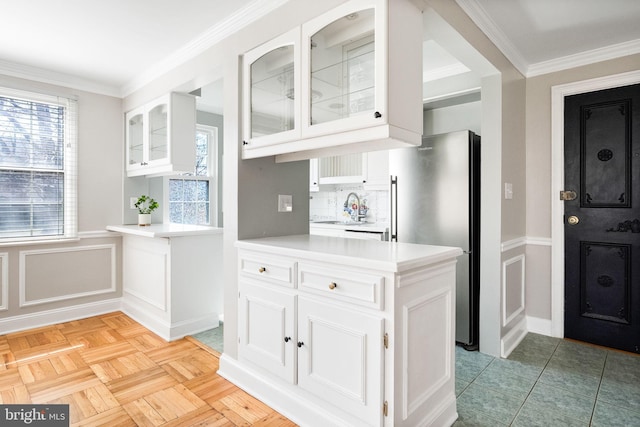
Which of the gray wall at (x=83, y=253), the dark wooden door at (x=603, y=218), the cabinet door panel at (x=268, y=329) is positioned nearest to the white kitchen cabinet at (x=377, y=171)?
the dark wooden door at (x=603, y=218)

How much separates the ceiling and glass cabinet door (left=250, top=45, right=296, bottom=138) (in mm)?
308

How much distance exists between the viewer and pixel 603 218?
9.46ft

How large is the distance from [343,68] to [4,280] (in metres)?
3.51

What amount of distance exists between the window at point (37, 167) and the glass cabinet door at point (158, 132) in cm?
84

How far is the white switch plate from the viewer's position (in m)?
2.47

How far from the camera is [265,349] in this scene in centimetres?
206

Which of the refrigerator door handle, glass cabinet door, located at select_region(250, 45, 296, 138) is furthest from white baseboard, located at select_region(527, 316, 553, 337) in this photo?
glass cabinet door, located at select_region(250, 45, 296, 138)

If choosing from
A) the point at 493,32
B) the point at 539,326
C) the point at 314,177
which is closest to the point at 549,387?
the point at 539,326

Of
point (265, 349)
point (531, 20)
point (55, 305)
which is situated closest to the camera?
point (265, 349)

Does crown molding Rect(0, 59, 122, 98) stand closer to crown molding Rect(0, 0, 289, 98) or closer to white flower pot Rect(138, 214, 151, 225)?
crown molding Rect(0, 0, 289, 98)

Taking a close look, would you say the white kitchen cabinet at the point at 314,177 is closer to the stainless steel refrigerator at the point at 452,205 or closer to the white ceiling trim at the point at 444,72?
the stainless steel refrigerator at the point at 452,205

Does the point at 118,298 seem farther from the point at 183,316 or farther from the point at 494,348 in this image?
the point at 494,348

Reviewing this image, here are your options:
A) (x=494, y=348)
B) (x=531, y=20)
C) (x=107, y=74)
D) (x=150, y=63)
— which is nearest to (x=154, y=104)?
(x=150, y=63)

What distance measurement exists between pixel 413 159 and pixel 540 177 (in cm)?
117
